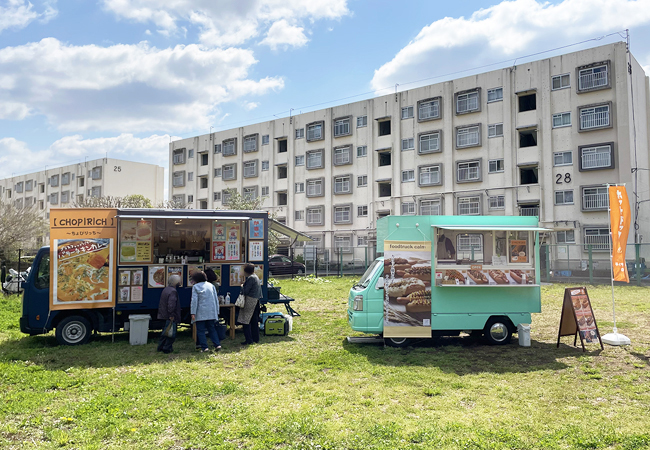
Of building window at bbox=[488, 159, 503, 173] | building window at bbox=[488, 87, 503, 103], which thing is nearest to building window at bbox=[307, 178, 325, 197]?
building window at bbox=[488, 159, 503, 173]

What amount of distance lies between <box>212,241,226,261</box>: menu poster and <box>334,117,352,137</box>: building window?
30527 mm

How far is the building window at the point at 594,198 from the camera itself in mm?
28906

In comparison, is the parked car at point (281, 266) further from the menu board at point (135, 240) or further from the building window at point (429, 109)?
the menu board at point (135, 240)

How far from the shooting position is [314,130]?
4256 cm

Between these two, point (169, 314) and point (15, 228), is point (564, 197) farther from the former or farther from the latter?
point (15, 228)

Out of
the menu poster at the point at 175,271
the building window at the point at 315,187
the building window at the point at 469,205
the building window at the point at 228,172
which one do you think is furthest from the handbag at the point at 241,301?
the building window at the point at 228,172

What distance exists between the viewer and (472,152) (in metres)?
34.0

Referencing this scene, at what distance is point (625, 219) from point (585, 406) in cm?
541

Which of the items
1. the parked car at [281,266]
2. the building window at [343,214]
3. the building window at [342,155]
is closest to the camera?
the parked car at [281,266]

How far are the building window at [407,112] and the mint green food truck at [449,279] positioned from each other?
2919cm

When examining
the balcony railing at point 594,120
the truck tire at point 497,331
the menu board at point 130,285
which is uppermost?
the balcony railing at point 594,120

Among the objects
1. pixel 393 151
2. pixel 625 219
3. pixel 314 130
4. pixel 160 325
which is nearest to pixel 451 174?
pixel 393 151

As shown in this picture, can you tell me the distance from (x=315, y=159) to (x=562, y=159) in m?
20.1

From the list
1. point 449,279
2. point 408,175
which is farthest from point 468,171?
point 449,279
